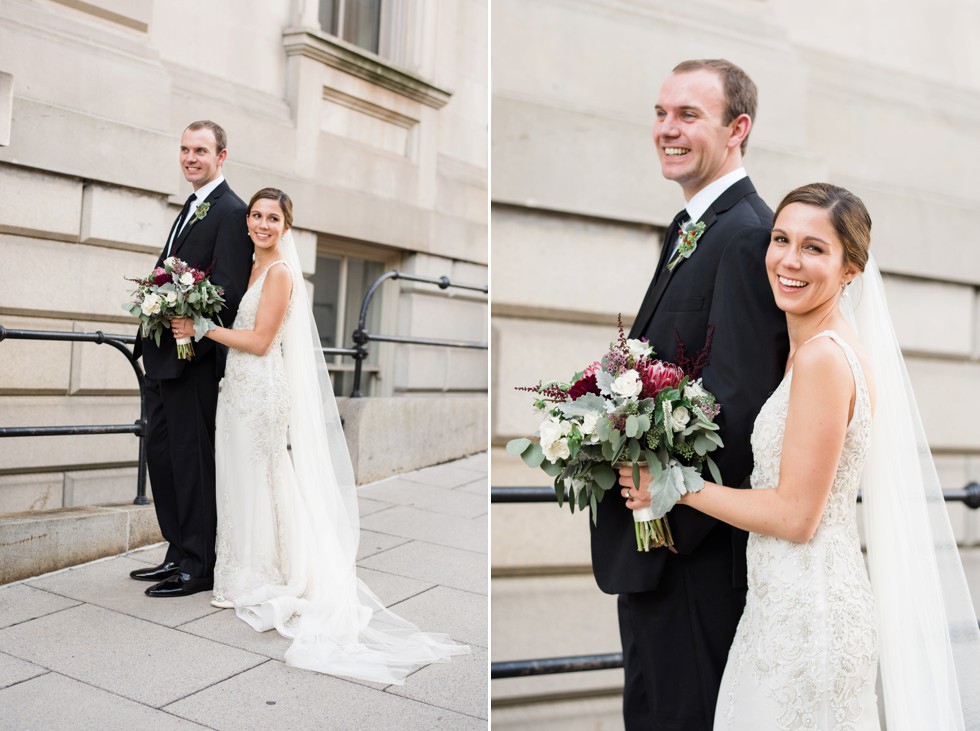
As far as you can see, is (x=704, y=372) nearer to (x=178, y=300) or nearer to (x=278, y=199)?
(x=278, y=199)

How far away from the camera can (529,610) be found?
4883mm

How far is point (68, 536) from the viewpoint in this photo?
17.5 feet

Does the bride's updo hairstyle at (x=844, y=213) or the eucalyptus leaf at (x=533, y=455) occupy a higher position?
the bride's updo hairstyle at (x=844, y=213)

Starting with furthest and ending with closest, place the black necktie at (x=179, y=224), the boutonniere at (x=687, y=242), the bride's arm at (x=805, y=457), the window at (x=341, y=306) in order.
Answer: the window at (x=341, y=306)
the black necktie at (x=179, y=224)
the boutonniere at (x=687, y=242)
the bride's arm at (x=805, y=457)

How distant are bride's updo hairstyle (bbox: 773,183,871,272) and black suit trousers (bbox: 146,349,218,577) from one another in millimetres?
3759

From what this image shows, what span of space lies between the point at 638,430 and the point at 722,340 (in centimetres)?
35

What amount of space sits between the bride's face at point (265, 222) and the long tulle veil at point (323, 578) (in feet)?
0.30

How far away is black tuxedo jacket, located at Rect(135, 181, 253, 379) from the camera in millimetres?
5207

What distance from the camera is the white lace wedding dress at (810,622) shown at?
2330 millimetres

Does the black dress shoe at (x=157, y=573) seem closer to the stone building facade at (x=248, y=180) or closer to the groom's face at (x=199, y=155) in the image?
the stone building facade at (x=248, y=180)

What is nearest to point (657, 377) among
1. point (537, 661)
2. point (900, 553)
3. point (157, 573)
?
point (900, 553)

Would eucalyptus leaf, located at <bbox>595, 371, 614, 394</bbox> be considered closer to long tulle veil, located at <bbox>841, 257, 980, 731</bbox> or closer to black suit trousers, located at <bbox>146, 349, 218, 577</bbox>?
long tulle veil, located at <bbox>841, 257, 980, 731</bbox>

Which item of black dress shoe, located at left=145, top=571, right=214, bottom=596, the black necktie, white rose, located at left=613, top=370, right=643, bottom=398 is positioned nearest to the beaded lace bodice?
the black necktie

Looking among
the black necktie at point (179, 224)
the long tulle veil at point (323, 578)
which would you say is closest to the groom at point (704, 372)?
the long tulle veil at point (323, 578)
